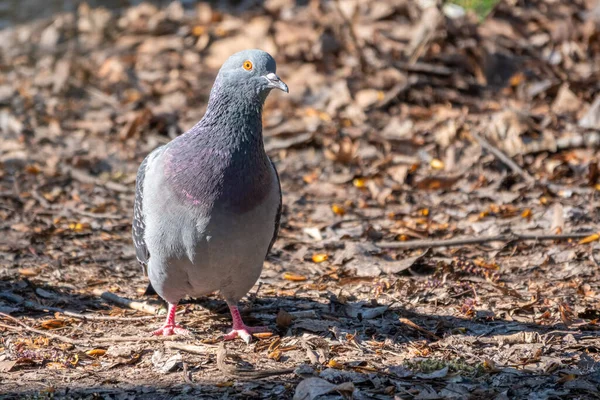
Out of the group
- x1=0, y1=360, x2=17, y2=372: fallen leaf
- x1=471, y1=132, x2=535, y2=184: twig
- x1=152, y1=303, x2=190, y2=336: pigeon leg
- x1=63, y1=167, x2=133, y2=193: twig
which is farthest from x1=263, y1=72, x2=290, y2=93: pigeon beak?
x1=471, y1=132, x2=535, y2=184: twig

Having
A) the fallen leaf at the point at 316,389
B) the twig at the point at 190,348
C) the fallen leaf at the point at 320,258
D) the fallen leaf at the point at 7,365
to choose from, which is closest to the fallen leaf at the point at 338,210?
the fallen leaf at the point at 320,258

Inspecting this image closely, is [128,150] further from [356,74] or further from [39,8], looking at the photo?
[39,8]

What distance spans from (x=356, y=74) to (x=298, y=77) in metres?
0.68

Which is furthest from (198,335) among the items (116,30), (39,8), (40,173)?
(39,8)

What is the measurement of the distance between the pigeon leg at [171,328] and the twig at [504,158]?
3.70 meters

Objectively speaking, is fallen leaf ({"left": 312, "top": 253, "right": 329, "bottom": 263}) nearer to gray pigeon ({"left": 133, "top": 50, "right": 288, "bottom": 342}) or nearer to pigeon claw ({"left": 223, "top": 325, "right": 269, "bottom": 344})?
pigeon claw ({"left": 223, "top": 325, "right": 269, "bottom": 344})

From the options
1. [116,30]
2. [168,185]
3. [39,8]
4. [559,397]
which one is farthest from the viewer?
[39,8]

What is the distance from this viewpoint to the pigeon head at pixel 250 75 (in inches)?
180

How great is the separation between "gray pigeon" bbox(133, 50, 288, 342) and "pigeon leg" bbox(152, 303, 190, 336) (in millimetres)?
179

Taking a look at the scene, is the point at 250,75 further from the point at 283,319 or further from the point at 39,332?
the point at 39,332

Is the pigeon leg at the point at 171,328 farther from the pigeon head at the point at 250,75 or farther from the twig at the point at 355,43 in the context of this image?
the twig at the point at 355,43

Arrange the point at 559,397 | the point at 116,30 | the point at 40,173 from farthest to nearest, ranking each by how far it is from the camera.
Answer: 1. the point at 116,30
2. the point at 40,173
3. the point at 559,397

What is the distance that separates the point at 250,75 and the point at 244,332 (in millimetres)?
1568

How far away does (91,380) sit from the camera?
4.20 metres
